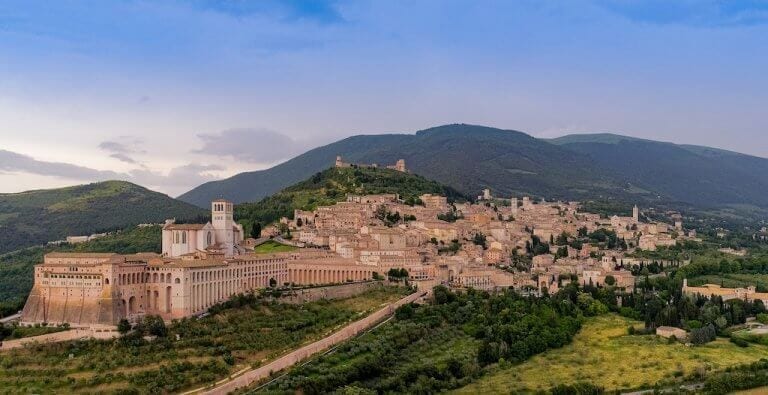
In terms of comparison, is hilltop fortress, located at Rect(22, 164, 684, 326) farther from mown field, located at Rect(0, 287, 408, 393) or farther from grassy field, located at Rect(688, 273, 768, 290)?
grassy field, located at Rect(688, 273, 768, 290)

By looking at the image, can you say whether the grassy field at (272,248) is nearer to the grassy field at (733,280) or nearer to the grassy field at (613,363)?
the grassy field at (613,363)

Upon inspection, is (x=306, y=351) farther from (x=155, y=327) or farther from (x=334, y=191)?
(x=334, y=191)

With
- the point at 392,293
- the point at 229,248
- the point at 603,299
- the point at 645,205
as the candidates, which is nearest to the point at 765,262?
the point at 603,299

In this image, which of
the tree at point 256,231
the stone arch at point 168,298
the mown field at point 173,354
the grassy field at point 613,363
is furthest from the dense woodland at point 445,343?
the tree at point 256,231

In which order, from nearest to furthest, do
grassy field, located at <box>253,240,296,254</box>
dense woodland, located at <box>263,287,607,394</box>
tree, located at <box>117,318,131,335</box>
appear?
dense woodland, located at <box>263,287,607,394</box>, tree, located at <box>117,318,131,335</box>, grassy field, located at <box>253,240,296,254</box>

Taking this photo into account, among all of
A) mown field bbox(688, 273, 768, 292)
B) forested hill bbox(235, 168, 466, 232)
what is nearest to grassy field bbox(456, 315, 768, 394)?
mown field bbox(688, 273, 768, 292)

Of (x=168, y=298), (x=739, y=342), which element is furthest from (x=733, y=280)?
(x=168, y=298)
